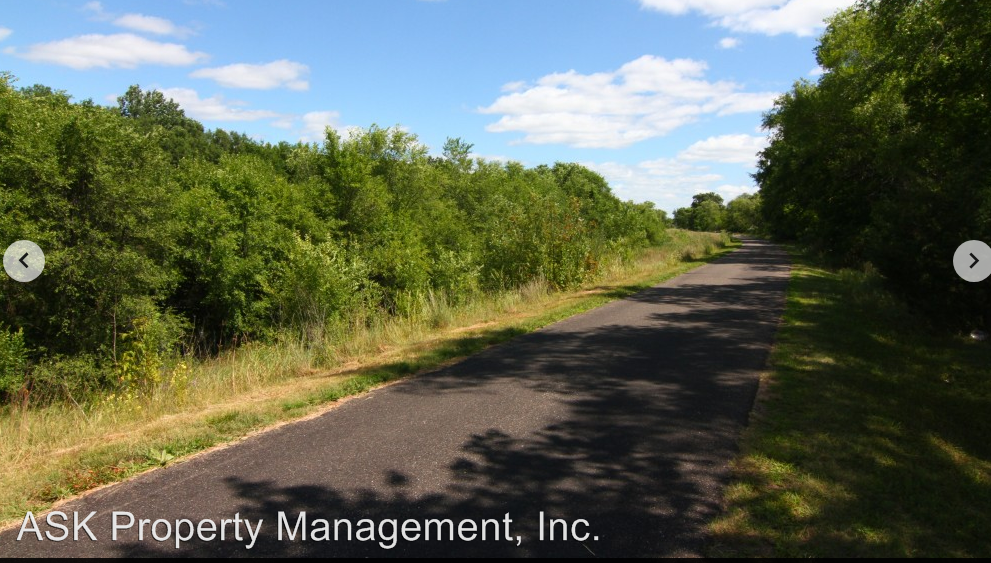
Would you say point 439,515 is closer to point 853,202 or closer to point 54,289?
point 54,289

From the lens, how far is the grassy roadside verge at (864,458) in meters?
3.62

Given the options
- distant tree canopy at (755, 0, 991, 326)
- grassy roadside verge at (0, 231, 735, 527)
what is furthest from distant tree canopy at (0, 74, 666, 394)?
distant tree canopy at (755, 0, 991, 326)

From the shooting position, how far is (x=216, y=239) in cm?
1622

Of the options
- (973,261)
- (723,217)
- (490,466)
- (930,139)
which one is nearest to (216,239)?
(490,466)

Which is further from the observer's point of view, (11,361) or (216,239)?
(216,239)

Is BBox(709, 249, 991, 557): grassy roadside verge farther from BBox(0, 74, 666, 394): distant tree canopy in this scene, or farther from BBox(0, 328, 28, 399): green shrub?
BBox(0, 328, 28, 399): green shrub

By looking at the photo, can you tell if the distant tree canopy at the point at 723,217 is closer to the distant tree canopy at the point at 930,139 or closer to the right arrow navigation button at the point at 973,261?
the distant tree canopy at the point at 930,139

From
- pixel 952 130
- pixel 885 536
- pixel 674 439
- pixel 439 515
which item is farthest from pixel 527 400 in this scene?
pixel 952 130

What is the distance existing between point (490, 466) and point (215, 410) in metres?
3.59

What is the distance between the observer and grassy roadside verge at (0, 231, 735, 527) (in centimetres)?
467

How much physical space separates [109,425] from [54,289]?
7.61 m

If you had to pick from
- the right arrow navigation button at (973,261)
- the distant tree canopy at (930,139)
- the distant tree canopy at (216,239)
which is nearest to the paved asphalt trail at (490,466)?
the right arrow navigation button at (973,261)

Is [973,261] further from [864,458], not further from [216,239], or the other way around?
[216,239]

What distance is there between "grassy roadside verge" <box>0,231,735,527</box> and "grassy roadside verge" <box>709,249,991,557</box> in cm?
448
